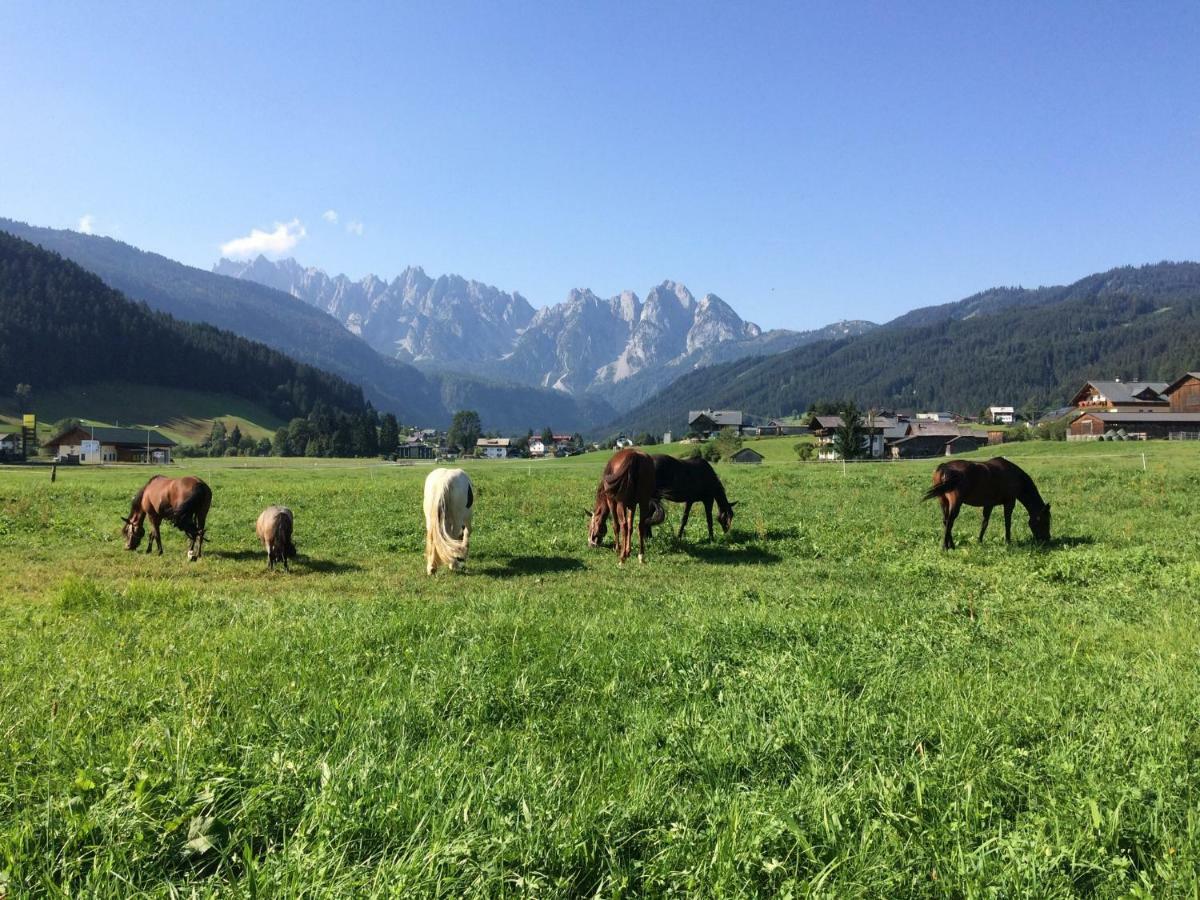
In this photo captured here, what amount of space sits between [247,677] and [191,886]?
9.80 feet

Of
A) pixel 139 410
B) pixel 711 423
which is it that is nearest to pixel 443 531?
pixel 711 423

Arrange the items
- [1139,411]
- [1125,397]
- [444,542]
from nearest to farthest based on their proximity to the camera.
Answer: [444,542], [1139,411], [1125,397]

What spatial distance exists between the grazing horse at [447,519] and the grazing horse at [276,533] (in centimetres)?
300

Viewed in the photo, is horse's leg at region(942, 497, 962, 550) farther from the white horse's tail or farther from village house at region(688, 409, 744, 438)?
village house at region(688, 409, 744, 438)

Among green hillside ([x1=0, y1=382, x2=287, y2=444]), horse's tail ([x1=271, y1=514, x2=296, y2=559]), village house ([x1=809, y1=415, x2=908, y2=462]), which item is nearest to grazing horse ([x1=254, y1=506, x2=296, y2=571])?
horse's tail ([x1=271, y1=514, x2=296, y2=559])

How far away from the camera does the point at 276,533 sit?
14.0 metres

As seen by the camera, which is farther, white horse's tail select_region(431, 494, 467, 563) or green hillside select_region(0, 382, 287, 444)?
green hillside select_region(0, 382, 287, 444)

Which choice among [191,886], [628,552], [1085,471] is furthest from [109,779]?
[1085,471]

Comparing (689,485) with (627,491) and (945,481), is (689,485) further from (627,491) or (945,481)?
(945,481)

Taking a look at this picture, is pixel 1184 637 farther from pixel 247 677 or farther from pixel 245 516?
pixel 245 516

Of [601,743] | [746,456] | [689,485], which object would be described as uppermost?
[689,485]

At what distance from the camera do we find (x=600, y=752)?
4.32 meters

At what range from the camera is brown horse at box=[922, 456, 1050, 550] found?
16.4 meters

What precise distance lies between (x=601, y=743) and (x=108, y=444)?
456 feet
